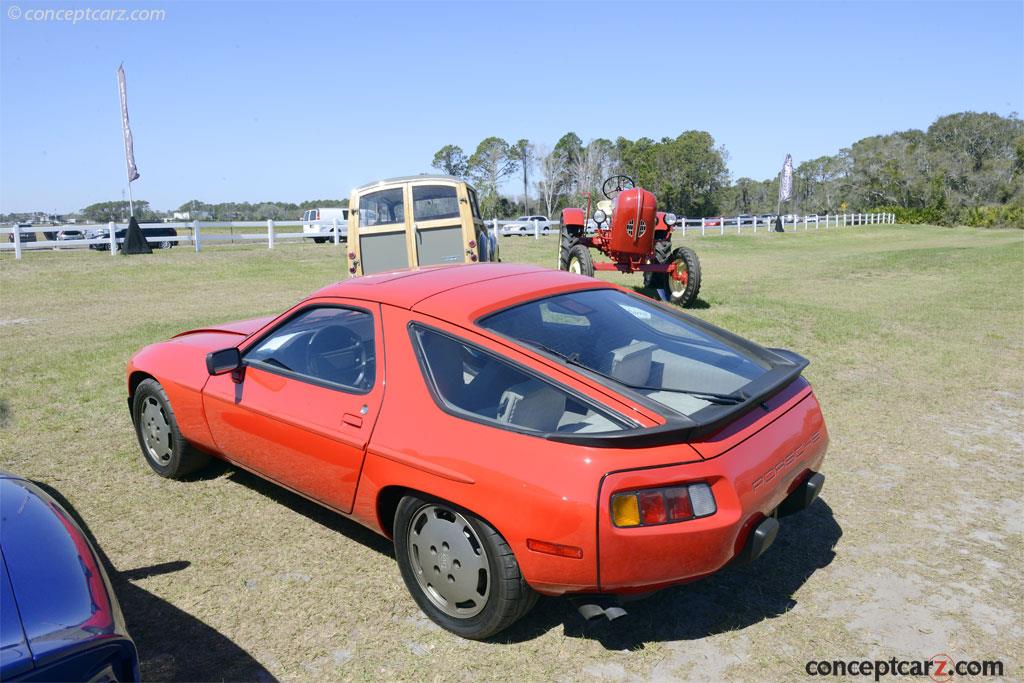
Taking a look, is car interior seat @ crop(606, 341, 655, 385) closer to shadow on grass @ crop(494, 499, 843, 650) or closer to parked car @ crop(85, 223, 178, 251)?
shadow on grass @ crop(494, 499, 843, 650)

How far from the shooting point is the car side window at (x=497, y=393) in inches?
101

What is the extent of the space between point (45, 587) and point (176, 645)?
1053 millimetres

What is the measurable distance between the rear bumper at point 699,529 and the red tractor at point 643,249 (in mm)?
8058

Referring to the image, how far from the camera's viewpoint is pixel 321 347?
3590 mm

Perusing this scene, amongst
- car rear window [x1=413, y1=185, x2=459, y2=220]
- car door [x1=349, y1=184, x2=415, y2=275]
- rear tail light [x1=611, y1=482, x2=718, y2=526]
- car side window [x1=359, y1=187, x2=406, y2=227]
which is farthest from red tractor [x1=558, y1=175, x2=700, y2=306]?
rear tail light [x1=611, y1=482, x2=718, y2=526]

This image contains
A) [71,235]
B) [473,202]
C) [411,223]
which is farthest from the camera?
[71,235]

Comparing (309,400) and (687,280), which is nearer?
(309,400)

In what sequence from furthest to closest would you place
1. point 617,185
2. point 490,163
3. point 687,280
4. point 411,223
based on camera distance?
point 490,163 < point 617,185 < point 411,223 < point 687,280

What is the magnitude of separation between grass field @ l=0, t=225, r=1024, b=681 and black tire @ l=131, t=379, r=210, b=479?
113 mm

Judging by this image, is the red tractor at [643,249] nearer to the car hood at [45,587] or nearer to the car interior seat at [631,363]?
the car interior seat at [631,363]

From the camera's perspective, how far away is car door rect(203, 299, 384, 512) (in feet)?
9.98

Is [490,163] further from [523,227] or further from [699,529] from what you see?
[699,529]

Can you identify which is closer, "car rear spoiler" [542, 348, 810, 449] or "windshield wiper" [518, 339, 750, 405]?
"car rear spoiler" [542, 348, 810, 449]

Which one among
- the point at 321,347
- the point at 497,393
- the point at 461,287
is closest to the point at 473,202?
the point at 321,347
